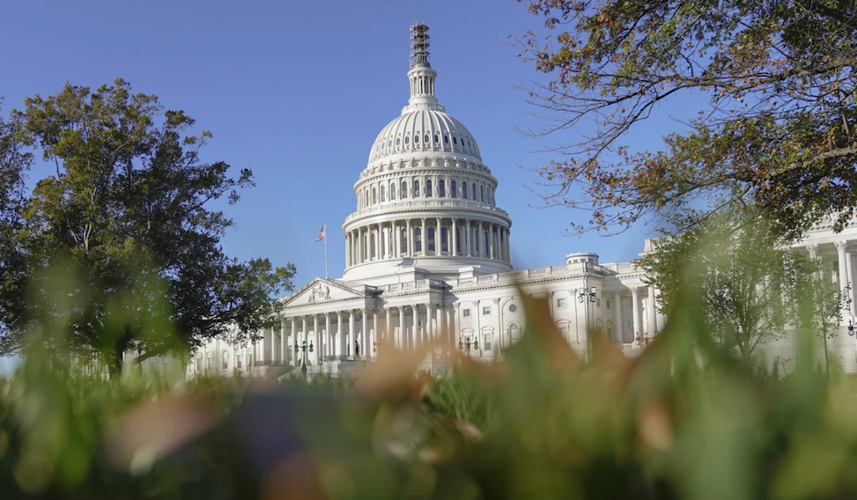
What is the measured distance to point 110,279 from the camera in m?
29.8

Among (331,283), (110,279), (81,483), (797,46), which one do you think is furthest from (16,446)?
(331,283)

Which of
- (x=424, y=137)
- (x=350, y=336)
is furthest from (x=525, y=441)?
(x=424, y=137)

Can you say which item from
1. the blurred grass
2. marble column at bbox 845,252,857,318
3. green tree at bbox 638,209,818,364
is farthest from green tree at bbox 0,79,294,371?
marble column at bbox 845,252,857,318

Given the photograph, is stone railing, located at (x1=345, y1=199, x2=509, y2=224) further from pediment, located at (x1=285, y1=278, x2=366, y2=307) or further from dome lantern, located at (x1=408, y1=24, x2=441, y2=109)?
dome lantern, located at (x1=408, y1=24, x2=441, y2=109)

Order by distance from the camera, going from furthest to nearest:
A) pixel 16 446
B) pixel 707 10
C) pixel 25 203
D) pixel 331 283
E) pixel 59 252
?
1. pixel 331 283
2. pixel 25 203
3. pixel 59 252
4. pixel 707 10
5. pixel 16 446

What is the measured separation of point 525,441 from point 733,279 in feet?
70.1

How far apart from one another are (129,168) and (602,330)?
113ft

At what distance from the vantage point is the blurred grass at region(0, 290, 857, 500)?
0.99 meters

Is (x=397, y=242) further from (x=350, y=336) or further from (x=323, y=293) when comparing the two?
(x=350, y=336)

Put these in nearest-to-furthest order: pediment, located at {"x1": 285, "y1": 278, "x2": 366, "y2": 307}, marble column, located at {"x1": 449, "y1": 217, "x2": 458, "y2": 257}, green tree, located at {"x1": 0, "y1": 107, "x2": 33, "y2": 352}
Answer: green tree, located at {"x1": 0, "y1": 107, "x2": 33, "y2": 352}
pediment, located at {"x1": 285, "y1": 278, "x2": 366, "y2": 307}
marble column, located at {"x1": 449, "y1": 217, "x2": 458, "y2": 257}

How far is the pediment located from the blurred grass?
94872 millimetres

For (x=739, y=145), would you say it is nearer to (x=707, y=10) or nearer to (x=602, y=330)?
(x=707, y=10)

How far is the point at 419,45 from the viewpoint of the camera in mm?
129375

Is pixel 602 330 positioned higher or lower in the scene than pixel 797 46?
lower
